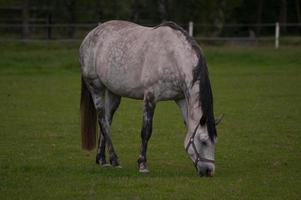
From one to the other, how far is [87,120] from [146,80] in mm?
1604

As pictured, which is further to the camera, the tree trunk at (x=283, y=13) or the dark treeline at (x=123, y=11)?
the tree trunk at (x=283, y=13)

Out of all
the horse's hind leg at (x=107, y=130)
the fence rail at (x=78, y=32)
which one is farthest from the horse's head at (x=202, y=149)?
the fence rail at (x=78, y=32)

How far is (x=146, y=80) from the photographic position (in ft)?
37.1

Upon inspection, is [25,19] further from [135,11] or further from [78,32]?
[135,11]

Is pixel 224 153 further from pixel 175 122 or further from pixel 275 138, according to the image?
pixel 175 122

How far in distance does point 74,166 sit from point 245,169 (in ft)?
8.57

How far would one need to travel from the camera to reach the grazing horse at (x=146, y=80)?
35.5ft

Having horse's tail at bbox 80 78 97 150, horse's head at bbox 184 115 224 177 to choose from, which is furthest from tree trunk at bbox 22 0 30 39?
horse's head at bbox 184 115 224 177

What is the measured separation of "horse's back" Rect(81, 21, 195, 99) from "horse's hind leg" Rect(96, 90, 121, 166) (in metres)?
0.48

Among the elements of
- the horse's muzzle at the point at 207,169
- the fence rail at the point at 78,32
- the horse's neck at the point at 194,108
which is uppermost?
the horse's neck at the point at 194,108

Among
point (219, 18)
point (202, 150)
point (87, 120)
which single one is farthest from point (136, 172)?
point (219, 18)

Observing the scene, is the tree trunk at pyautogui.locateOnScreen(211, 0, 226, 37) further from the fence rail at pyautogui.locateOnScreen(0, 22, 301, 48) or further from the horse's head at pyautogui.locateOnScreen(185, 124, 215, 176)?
the horse's head at pyautogui.locateOnScreen(185, 124, 215, 176)

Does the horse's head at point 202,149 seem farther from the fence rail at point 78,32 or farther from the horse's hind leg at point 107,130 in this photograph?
the fence rail at point 78,32

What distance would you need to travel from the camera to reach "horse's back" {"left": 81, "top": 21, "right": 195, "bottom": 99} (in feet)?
36.8
